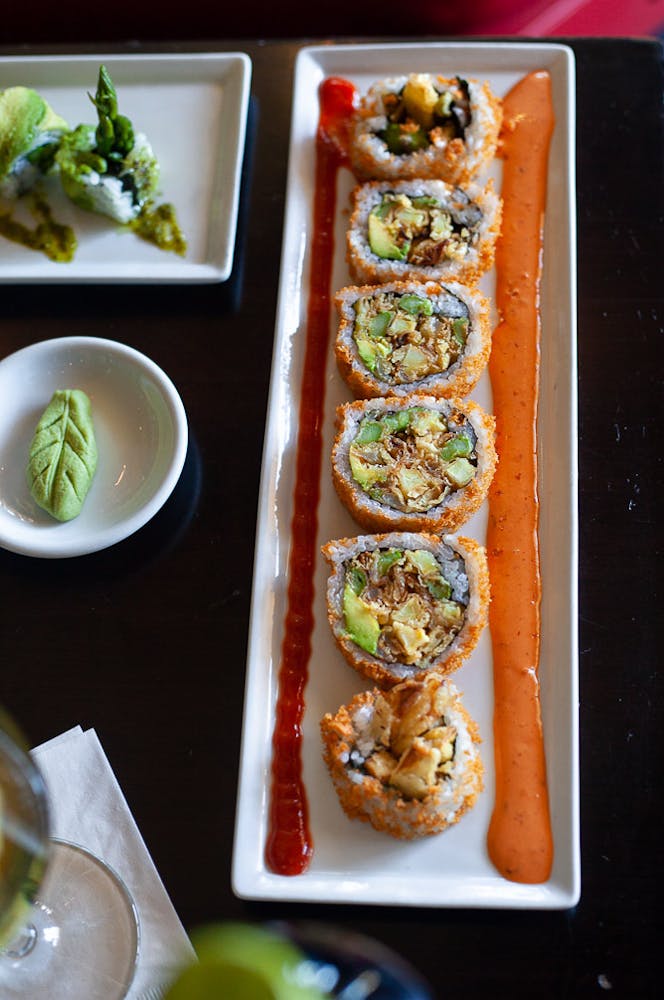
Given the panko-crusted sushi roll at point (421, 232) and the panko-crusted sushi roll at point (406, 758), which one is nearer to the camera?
the panko-crusted sushi roll at point (406, 758)

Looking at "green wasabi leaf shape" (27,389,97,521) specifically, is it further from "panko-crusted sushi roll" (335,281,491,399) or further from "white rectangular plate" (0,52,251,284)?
"panko-crusted sushi roll" (335,281,491,399)

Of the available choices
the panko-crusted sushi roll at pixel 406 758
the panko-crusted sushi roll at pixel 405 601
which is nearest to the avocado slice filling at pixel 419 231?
the panko-crusted sushi roll at pixel 405 601

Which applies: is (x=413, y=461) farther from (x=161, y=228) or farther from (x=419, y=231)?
(x=161, y=228)

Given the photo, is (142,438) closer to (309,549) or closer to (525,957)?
(309,549)

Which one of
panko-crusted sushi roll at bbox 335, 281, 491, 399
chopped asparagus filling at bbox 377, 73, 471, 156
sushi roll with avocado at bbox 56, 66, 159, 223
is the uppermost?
chopped asparagus filling at bbox 377, 73, 471, 156

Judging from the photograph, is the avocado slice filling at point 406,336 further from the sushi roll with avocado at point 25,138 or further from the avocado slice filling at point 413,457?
the sushi roll with avocado at point 25,138

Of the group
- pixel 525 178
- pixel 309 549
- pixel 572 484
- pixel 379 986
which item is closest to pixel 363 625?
pixel 309 549

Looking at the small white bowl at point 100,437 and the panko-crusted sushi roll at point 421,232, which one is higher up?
the panko-crusted sushi roll at point 421,232

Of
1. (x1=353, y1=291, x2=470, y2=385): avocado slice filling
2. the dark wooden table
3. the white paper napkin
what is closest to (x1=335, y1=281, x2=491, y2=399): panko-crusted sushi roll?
(x1=353, y1=291, x2=470, y2=385): avocado slice filling
